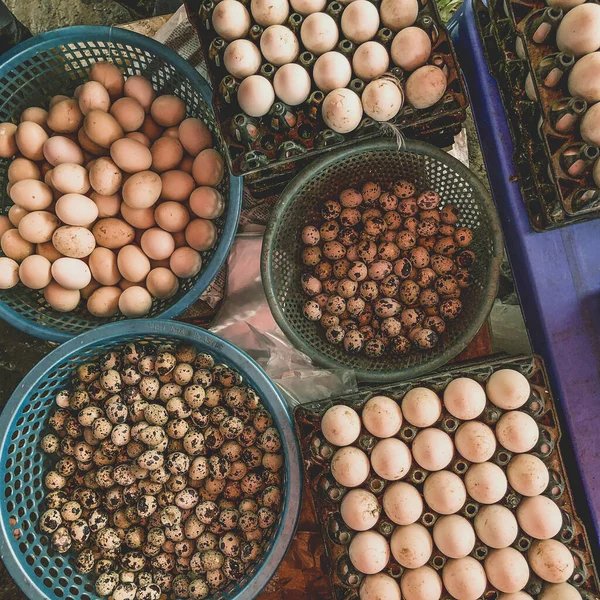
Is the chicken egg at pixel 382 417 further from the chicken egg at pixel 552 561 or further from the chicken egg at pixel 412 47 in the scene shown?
the chicken egg at pixel 412 47

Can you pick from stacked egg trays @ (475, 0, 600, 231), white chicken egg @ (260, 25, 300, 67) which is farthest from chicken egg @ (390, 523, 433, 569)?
white chicken egg @ (260, 25, 300, 67)

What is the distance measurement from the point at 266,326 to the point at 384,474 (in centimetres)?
66

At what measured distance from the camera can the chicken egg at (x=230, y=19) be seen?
3.91ft

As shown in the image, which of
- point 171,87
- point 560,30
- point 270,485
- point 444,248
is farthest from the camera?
point 171,87

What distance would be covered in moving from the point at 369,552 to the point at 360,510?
3.3 inches

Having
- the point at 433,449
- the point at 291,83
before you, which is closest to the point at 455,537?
the point at 433,449

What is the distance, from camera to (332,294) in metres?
1.47

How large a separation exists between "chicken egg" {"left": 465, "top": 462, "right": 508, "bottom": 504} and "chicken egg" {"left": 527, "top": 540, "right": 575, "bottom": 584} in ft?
0.41

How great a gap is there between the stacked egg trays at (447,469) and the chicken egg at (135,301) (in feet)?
Result: 1.69

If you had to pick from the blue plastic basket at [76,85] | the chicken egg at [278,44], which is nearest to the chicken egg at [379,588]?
the blue plastic basket at [76,85]

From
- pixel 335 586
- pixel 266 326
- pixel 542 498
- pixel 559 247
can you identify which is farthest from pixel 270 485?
pixel 559 247

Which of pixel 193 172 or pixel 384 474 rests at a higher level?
pixel 193 172

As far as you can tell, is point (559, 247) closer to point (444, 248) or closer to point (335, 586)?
point (444, 248)

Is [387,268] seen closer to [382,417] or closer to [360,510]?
[382,417]
